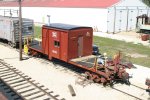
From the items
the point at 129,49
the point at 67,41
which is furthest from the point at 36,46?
the point at 129,49

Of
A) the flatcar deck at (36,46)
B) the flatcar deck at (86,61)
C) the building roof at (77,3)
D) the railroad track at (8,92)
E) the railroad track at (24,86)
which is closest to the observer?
the railroad track at (8,92)

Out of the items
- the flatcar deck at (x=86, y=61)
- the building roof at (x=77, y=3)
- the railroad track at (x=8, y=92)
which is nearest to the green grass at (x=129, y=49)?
the flatcar deck at (x=86, y=61)

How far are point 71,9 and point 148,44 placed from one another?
20.3 metres

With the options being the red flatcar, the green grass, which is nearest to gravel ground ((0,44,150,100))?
the red flatcar

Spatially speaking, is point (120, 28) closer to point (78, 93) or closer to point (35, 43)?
point (35, 43)

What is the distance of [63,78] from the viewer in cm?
1702

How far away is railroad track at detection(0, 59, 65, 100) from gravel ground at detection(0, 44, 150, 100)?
20.4 inches

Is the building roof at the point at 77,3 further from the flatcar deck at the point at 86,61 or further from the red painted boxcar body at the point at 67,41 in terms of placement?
the flatcar deck at the point at 86,61

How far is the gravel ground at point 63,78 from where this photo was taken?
563 inches

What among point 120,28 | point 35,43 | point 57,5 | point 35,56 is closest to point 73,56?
point 35,56

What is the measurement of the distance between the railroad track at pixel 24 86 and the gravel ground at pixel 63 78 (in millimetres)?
518

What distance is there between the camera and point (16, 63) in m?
20.6

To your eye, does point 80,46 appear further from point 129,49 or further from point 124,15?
point 124,15

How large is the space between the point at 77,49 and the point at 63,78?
2625mm
